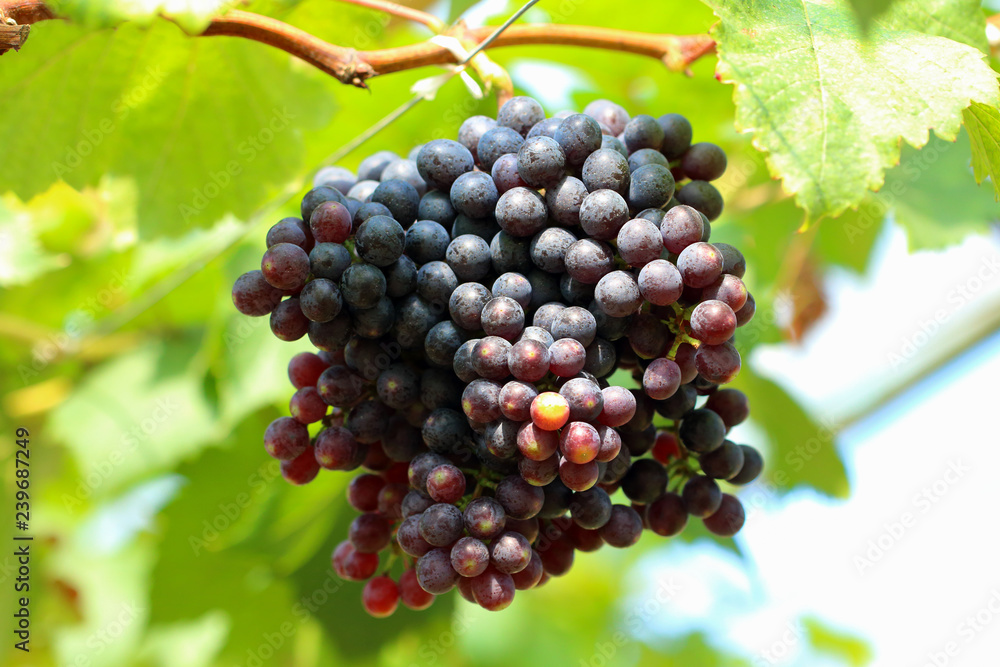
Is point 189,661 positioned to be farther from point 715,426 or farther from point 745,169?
point 745,169

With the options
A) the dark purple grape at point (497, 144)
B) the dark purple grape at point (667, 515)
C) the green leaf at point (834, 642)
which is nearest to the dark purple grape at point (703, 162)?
the dark purple grape at point (497, 144)

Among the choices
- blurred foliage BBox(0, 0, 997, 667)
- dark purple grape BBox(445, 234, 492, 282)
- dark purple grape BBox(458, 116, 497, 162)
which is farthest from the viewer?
blurred foliage BBox(0, 0, 997, 667)

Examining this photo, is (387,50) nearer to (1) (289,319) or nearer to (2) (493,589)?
(1) (289,319)

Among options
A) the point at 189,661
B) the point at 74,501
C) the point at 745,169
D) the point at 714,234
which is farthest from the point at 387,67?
the point at 74,501

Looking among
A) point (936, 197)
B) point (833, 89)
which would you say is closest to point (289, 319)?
point (833, 89)

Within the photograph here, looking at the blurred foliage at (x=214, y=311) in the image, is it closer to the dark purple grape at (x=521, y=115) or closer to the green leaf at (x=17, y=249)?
the green leaf at (x=17, y=249)

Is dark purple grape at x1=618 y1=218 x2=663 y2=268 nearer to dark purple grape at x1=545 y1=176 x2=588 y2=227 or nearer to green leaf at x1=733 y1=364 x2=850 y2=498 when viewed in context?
dark purple grape at x1=545 y1=176 x2=588 y2=227

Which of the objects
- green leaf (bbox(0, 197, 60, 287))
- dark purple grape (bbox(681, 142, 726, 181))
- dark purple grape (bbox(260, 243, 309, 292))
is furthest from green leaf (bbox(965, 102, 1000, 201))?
green leaf (bbox(0, 197, 60, 287))
